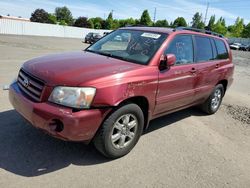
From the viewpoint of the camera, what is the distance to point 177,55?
173 inches

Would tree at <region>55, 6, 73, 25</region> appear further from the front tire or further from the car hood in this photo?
the front tire

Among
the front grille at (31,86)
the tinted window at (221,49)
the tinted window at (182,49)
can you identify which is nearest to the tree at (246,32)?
the tinted window at (221,49)

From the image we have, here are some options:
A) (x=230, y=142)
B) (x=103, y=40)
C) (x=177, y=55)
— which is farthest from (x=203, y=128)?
(x=103, y=40)

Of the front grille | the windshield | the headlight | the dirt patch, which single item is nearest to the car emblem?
the front grille

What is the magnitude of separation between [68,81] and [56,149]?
1.16 meters

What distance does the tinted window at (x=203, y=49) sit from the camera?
16.5 ft

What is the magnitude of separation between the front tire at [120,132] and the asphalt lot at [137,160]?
0.16 meters

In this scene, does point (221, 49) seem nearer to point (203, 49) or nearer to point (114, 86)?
point (203, 49)

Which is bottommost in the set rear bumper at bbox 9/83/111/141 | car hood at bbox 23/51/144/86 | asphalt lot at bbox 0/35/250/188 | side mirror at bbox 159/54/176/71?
asphalt lot at bbox 0/35/250/188

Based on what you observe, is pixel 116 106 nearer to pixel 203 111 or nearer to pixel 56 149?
pixel 56 149

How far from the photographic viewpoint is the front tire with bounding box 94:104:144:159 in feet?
10.9

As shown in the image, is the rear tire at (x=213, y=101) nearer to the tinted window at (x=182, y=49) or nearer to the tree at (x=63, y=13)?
the tinted window at (x=182, y=49)

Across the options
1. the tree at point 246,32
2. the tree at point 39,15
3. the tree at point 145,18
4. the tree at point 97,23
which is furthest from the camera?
the tree at point 97,23

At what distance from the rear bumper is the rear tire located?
3341 mm
